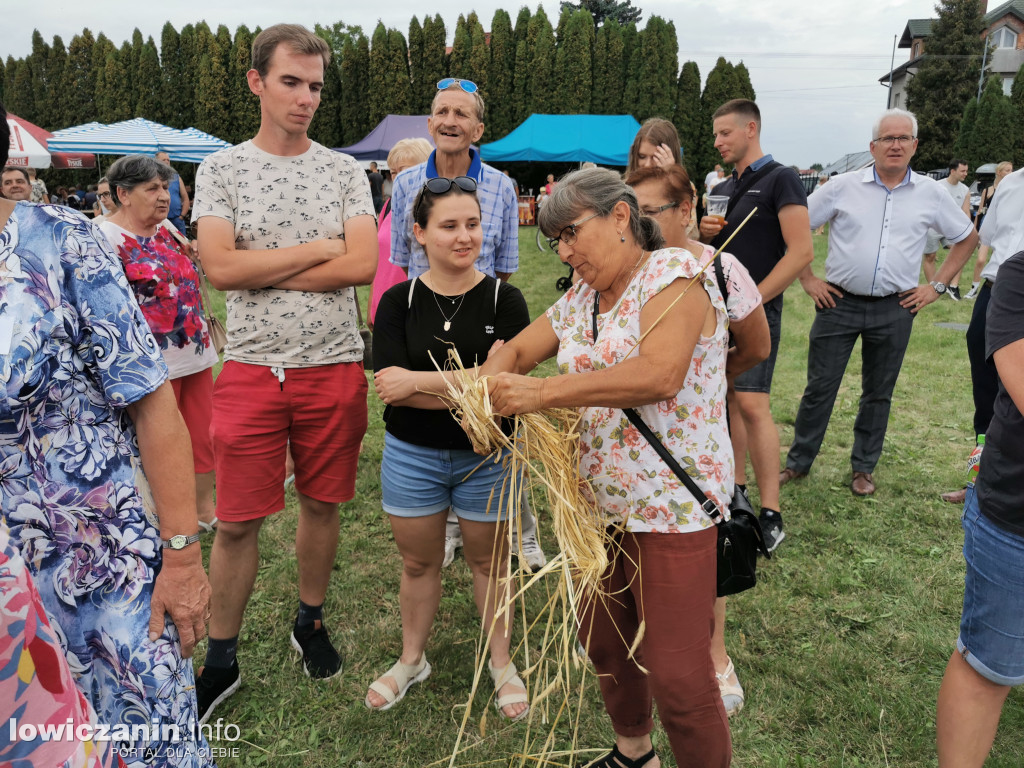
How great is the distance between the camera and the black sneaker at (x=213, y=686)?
116 inches

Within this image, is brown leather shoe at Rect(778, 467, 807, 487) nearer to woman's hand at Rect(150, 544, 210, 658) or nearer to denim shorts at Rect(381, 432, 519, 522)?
denim shorts at Rect(381, 432, 519, 522)

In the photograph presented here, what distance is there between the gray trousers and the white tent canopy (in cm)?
1366

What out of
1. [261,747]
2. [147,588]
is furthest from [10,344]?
[261,747]

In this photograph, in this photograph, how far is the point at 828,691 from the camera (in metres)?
3.04

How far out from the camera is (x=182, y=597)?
5.65 feet

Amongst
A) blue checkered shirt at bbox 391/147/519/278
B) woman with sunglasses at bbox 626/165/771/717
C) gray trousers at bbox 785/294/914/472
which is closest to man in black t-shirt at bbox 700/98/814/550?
gray trousers at bbox 785/294/914/472

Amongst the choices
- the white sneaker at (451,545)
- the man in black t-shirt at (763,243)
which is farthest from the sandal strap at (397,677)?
the man in black t-shirt at (763,243)

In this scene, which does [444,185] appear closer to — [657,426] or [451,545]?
[657,426]

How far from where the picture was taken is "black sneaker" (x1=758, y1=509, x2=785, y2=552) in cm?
421

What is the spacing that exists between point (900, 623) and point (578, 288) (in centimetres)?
257

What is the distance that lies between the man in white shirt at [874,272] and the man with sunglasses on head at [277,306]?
351 centimetres

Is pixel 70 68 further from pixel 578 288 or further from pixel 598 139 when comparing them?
pixel 578 288

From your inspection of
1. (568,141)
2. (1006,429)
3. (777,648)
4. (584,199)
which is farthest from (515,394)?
(568,141)

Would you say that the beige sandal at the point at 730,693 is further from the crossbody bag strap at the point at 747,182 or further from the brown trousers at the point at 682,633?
the crossbody bag strap at the point at 747,182
